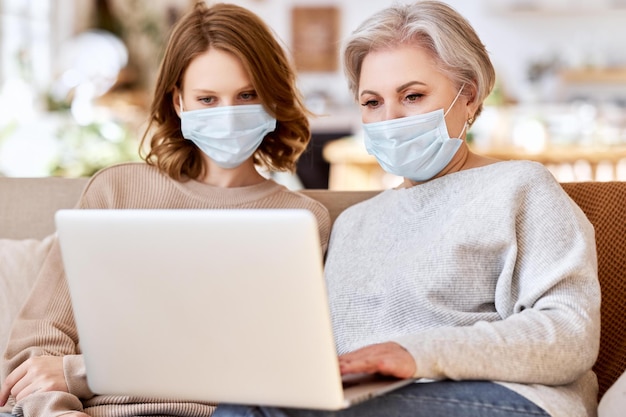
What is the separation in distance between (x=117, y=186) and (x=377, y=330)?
0.67 meters

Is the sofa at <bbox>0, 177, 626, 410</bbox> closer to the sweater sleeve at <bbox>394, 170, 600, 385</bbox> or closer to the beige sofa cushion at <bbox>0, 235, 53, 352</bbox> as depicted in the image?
the beige sofa cushion at <bbox>0, 235, 53, 352</bbox>

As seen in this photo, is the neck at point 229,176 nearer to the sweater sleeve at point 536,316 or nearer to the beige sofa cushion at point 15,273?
the beige sofa cushion at point 15,273

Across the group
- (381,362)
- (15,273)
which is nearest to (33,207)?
(15,273)

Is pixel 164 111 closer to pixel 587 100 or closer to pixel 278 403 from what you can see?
pixel 278 403

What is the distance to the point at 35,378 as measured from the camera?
1487mm

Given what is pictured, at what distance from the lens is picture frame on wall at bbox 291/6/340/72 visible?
27.0 feet

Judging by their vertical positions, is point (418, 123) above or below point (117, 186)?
above

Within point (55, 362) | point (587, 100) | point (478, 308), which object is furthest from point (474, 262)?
point (587, 100)

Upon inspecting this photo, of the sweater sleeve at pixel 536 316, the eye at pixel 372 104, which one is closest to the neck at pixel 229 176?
the eye at pixel 372 104

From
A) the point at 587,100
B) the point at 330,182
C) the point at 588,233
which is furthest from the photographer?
the point at 587,100

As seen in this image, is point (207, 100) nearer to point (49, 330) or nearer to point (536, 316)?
point (49, 330)

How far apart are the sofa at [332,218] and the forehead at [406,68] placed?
386 millimetres

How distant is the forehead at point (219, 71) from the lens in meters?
1.75

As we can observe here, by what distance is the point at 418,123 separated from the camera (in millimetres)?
1538
